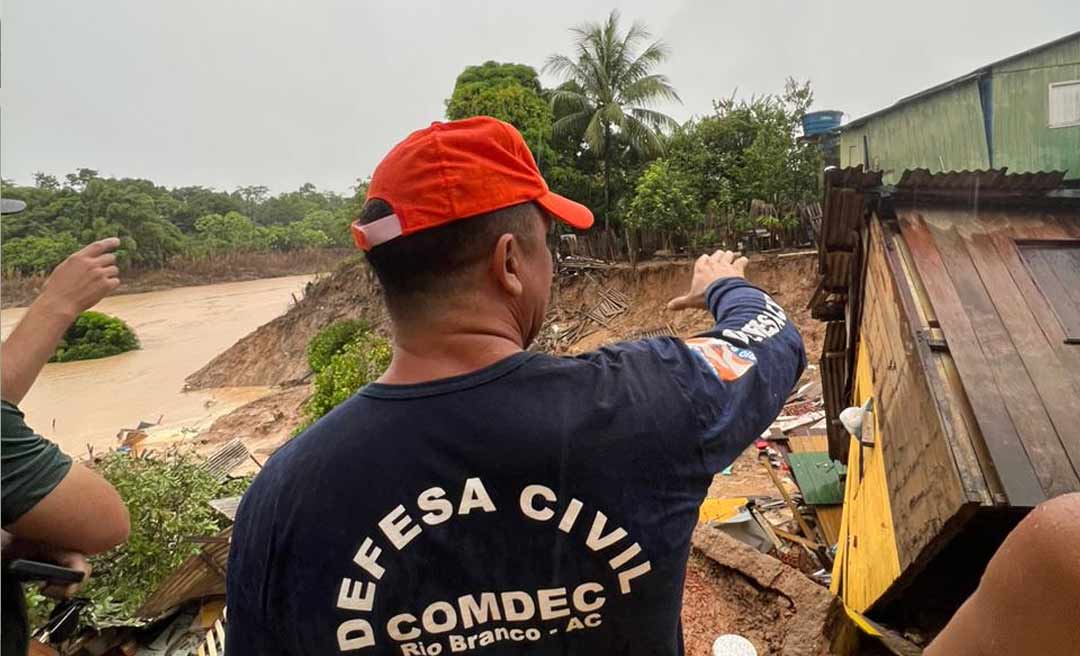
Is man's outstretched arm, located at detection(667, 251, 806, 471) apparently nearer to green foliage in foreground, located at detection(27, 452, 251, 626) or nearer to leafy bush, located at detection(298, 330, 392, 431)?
green foliage in foreground, located at detection(27, 452, 251, 626)

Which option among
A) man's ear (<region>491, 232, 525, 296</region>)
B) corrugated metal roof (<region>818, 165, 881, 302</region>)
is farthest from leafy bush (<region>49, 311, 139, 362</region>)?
man's ear (<region>491, 232, 525, 296</region>)

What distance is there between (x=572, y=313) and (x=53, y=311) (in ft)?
56.0

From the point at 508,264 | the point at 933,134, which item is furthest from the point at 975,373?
the point at 933,134

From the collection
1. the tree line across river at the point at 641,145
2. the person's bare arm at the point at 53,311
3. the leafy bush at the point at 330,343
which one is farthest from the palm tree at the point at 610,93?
the person's bare arm at the point at 53,311

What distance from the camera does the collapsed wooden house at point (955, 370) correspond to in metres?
2.28

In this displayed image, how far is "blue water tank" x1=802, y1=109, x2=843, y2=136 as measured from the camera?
16797 millimetres

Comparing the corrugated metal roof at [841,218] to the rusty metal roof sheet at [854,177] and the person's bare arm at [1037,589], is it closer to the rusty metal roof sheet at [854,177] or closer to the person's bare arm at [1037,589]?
the rusty metal roof sheet at [854,177]

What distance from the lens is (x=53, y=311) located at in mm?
1706

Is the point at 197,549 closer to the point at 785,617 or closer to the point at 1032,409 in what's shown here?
the point at 785,617

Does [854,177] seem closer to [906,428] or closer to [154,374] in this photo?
[906,428]

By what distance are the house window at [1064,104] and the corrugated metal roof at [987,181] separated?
7.96 metres

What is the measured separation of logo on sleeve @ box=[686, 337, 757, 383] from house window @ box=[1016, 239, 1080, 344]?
2497 millimetres

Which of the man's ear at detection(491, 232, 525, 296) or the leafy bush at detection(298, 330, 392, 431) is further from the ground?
the man's ear at detection(491, 232, 525, 296)

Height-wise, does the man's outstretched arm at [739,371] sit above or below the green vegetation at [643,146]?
below
